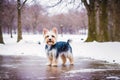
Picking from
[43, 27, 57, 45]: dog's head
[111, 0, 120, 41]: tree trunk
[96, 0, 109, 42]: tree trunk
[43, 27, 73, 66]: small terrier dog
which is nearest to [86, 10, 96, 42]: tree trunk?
[111, 0, 120, 41]: tree trunk

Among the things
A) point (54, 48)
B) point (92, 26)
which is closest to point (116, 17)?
point (92, 26)

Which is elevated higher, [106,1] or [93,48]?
[106,1]

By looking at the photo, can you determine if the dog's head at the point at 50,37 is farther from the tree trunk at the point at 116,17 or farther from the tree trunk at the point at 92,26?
the tree trunk at the point at 92,26

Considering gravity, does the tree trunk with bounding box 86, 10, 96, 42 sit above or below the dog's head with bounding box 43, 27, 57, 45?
above

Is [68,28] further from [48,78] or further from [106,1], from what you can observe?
[48,78]

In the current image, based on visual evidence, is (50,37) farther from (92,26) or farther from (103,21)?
(92,26)

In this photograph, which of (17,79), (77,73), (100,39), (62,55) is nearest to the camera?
(17,79)

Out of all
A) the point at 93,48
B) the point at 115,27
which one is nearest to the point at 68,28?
the point at 115,27

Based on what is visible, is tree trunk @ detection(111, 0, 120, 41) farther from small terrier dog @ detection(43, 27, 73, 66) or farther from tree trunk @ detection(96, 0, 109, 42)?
small terrier dog @ detection(43, 27, 73, 66)

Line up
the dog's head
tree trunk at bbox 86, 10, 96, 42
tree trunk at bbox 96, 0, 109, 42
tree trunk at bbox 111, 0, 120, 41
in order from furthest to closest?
tree trunk at bbox 86, 10, 96, 42 → tree trunk at bbox 111, 0, 120, 41 → tree trunk at bbox 96, 0, 109, 42 → the dog's head
